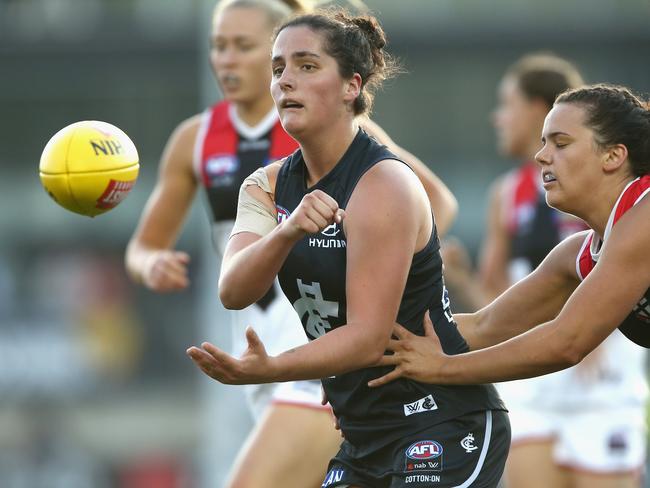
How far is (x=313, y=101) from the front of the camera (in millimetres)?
4035

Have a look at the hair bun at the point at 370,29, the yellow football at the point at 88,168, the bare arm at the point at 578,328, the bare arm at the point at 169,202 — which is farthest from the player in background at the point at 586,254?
the bare arm at the point at 169,202

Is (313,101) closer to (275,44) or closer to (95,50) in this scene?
(275,44)

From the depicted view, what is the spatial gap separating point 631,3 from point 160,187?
19589 millimetres

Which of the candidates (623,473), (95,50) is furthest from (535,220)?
(95,50)

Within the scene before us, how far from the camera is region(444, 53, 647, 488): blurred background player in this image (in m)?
7.23

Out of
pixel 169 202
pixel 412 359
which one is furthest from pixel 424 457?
pixel 169 202

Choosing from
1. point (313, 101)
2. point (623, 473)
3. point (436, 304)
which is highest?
point (313, 101)

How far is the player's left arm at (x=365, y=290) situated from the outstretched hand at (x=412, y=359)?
195 millimetres

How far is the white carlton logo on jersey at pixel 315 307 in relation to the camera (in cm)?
410

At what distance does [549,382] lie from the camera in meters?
7.50

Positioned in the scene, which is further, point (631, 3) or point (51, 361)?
point (631, 3)

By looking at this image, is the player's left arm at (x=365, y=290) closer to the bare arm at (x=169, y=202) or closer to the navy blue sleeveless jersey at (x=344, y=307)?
the navy blue sleeveless jersey at (x=344, y=307)

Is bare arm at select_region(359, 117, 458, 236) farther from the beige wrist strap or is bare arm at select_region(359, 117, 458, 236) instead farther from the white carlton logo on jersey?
the white carlton logo on jersey

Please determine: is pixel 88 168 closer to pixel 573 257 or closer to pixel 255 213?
pixel 255 213
